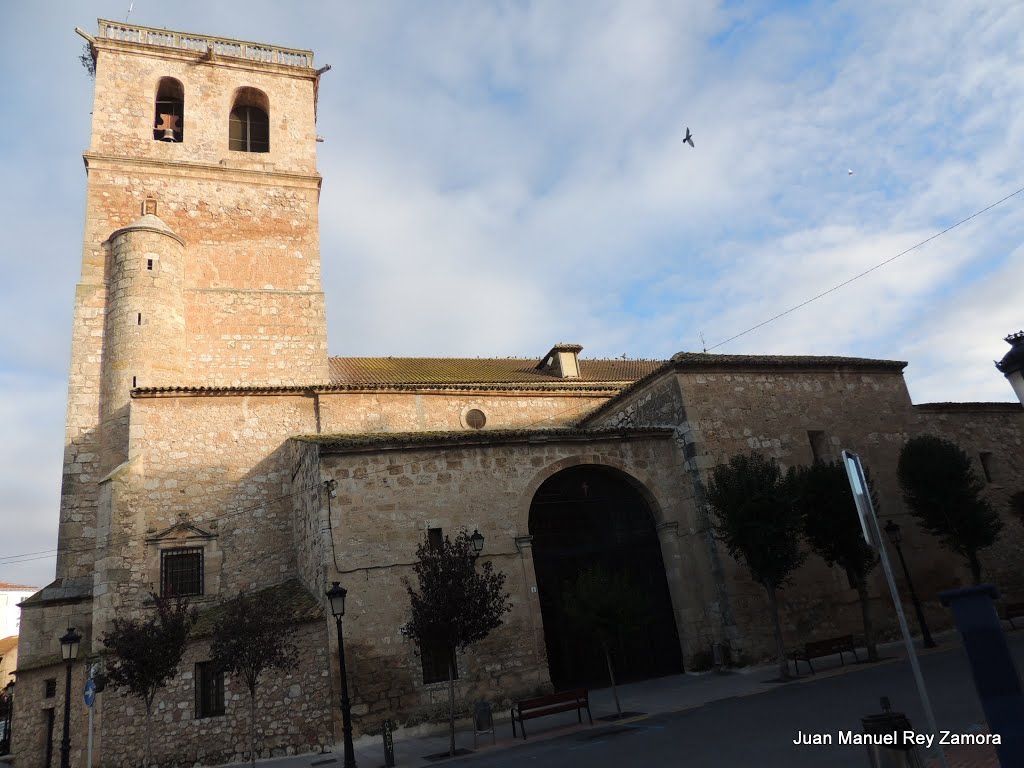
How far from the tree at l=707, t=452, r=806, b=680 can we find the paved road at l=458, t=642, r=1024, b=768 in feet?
7.11

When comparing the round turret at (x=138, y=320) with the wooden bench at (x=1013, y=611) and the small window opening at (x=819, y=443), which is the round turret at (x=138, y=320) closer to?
the small window opening at (x=819, y=443)

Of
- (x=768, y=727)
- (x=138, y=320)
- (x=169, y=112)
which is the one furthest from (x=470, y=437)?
(x=169, y=112)

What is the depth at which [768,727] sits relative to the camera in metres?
8.66

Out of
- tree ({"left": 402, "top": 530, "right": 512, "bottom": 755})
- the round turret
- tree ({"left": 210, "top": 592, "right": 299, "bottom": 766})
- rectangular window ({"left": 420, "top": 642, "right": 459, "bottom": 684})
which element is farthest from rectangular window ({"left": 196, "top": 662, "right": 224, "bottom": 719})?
the round turret

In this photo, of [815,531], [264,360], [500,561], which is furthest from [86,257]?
[815,531]

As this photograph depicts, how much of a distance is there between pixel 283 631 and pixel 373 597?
178cm

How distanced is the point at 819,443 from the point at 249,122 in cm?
2394

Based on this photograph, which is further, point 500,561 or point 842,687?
point 500,561

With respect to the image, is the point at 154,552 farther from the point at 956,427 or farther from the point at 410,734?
the point at 956,427

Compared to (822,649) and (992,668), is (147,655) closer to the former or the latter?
(992,668)

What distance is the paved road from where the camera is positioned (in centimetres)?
738

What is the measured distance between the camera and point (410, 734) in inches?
479

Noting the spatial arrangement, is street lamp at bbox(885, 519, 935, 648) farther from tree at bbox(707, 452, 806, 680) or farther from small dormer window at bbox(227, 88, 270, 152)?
small dormer window at bbox(227, 88, 270, 152)

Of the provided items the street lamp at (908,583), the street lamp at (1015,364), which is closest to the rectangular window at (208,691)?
the street lamp at (1015,364)
